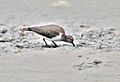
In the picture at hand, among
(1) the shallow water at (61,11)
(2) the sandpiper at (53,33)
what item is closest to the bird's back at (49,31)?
(2) the sandpiper at (53,33)

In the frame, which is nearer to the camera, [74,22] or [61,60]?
[61,60]

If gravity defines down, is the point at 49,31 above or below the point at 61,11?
above

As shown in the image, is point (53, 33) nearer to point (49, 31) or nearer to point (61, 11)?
point (49, 31)

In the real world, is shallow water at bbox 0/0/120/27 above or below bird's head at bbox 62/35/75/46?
below

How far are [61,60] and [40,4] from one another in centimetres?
233

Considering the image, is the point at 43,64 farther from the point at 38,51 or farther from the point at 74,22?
the point at 74,22

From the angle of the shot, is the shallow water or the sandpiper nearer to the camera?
the sandpiper

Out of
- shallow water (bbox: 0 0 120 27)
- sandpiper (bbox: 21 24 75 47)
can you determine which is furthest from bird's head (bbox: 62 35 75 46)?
shallow water (bbox: 0 0 120 27)

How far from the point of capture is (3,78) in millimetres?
4223

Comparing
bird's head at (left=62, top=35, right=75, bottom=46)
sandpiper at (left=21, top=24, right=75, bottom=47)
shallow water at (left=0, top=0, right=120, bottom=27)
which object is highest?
sandpiper at (left=21, top=24, right=75, bottom=47)

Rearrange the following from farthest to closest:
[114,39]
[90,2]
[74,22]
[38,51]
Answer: [90,2], [74,22], [114,39], [38,51]

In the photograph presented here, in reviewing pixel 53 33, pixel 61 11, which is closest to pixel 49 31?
pixel 53 33

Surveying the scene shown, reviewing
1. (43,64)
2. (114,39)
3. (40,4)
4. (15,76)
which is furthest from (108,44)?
(40,4)

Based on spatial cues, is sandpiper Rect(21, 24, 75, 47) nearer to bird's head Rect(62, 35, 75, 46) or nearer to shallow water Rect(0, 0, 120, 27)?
bird's head Rect(62, 35, 75, 46)
